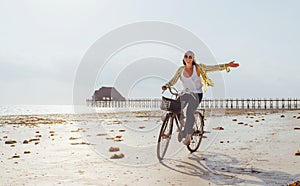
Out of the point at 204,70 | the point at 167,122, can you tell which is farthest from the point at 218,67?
the point at 167,122

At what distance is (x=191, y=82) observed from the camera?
25.4 feet

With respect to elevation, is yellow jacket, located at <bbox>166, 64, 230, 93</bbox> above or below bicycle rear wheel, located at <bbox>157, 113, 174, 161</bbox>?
above

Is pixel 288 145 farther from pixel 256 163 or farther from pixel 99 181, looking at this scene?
pixel 99 181

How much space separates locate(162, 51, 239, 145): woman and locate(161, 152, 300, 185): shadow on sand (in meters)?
0.84

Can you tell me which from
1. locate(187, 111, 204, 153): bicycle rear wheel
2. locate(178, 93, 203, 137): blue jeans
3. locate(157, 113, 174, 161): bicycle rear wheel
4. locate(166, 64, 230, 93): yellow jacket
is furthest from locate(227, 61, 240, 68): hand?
locate(157, 113, 174, 161): bicycle rear wheel

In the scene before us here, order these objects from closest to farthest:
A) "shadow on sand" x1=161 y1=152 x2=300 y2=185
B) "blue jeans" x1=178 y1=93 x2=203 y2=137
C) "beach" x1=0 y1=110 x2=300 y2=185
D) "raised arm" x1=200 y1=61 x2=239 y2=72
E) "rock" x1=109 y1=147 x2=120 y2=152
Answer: "shadow on sand" x1=161 y1=152 x2=300 y2=185, "beach" x1=0 y1=110 x2=300 y2=185, "blue jeans" x1=178 y1=93 x2=203 y2=137, "raised arm" x1=200 y1=61 x2=239 y2=72, "rock" x1=109 y1=147 x2=120 y2=152

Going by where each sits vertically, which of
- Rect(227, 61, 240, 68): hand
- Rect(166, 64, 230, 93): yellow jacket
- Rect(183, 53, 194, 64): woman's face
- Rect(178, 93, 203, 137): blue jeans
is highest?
Rect(183, 53, 194, 64): woman's face

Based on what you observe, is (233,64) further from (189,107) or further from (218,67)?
(189,107)

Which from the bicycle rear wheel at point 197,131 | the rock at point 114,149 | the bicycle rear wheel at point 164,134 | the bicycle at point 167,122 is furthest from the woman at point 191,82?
the rock at point 114,149

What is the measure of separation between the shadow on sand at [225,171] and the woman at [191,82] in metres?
0.84

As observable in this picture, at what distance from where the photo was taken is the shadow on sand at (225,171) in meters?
5.00

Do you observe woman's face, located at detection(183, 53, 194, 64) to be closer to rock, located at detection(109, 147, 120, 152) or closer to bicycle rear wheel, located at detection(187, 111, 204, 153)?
bicycle rear wheel, located at detection(187, 111, 204, 153)

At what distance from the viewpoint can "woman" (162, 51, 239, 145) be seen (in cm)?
752

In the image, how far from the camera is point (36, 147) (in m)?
9.23
